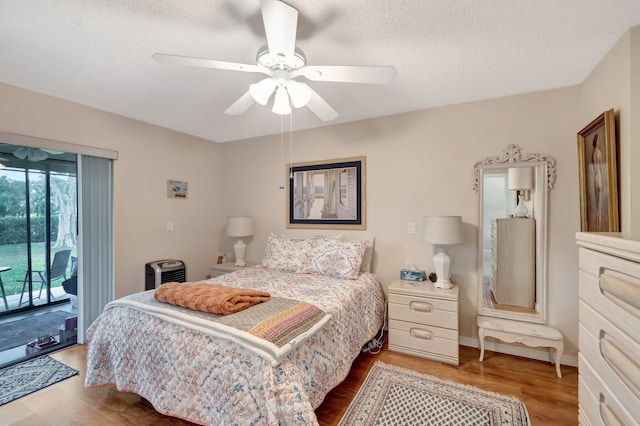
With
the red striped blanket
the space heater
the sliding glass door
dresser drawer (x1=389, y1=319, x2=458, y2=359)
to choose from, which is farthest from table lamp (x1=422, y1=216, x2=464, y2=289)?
the sliding glass door

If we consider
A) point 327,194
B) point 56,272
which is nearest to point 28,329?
point 56,272

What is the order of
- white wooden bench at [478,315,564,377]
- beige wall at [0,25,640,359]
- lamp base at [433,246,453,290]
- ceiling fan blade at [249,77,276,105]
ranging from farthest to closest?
lamp base at [433,246,453,290] < beige wall at [0,25,640,359] < white wooden bench at [478,315,564,377] < ceiling fan blade at [249,77,276,105]

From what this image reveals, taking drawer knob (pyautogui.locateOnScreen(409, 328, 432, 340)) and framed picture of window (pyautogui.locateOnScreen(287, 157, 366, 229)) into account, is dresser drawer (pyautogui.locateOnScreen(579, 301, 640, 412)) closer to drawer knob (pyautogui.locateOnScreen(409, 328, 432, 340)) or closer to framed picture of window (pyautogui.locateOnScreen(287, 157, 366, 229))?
drawer knob (pyautogui.locateOnScreen(409, 328, 432, 340))

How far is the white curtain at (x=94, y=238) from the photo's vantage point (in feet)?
9.07

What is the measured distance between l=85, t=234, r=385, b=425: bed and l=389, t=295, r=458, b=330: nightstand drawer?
229 mm

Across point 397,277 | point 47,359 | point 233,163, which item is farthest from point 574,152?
point 47,359

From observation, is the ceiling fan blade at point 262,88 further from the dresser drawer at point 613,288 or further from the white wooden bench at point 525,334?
the white wooden bench at point 525,334

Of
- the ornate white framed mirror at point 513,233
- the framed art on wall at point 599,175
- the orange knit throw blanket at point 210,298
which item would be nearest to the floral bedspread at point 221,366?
the orange knit throw blanket at point 210,298

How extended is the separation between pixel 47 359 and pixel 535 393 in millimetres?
3941

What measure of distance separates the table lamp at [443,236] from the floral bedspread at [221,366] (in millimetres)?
819

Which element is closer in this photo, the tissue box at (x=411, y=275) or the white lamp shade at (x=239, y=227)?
the tissue box at (x=411, y=275)

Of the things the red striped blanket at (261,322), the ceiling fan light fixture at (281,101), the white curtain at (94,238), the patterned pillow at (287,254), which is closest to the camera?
the red striped blanket at (261,322)

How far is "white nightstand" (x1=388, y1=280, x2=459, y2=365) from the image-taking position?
239 centimetres

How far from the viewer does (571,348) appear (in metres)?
2.40
